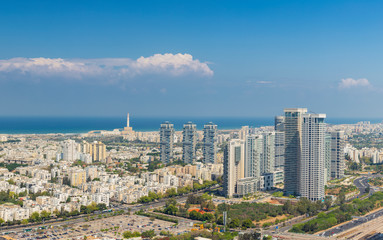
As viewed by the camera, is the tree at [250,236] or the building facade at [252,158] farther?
the building facade at [252,158]

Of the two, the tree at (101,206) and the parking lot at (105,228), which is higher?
the tree at (101,206)

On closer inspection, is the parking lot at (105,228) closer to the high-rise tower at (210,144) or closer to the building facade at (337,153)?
the building facade at (337,153)

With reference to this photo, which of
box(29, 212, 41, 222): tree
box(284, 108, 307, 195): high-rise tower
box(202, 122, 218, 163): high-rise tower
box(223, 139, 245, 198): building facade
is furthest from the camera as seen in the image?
box(202, 122, 218, 163): high-rise tower

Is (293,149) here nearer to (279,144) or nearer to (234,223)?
(279,144)

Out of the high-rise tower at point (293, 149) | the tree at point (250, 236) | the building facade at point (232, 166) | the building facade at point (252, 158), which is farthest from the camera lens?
the building facade at point (252, 158)

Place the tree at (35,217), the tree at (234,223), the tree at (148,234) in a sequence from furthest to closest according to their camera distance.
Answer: the tree at (35,217) < the tree at (234,223) < the tree at (148,234)

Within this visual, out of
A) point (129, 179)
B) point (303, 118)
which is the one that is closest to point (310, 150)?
point (303, 118)

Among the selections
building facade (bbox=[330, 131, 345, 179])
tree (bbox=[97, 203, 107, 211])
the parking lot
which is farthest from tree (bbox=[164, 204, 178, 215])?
building facade (bbox=[330, 131, 345, 179])

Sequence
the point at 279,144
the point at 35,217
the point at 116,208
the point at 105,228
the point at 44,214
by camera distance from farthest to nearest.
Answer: the point at 279,144 < the point at 116,208 < the point at 44,214 < the point at 35,217 < the point at 105,228

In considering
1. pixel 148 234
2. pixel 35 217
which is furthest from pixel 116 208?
pixel 148 234

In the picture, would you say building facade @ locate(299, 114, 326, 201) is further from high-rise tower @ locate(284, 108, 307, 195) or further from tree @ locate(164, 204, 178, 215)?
tree @ locate(164, 204, 178, 215)

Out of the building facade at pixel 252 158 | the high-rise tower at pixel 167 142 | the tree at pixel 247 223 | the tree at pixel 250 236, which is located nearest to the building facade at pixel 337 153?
the building facade at pixel 252 158
